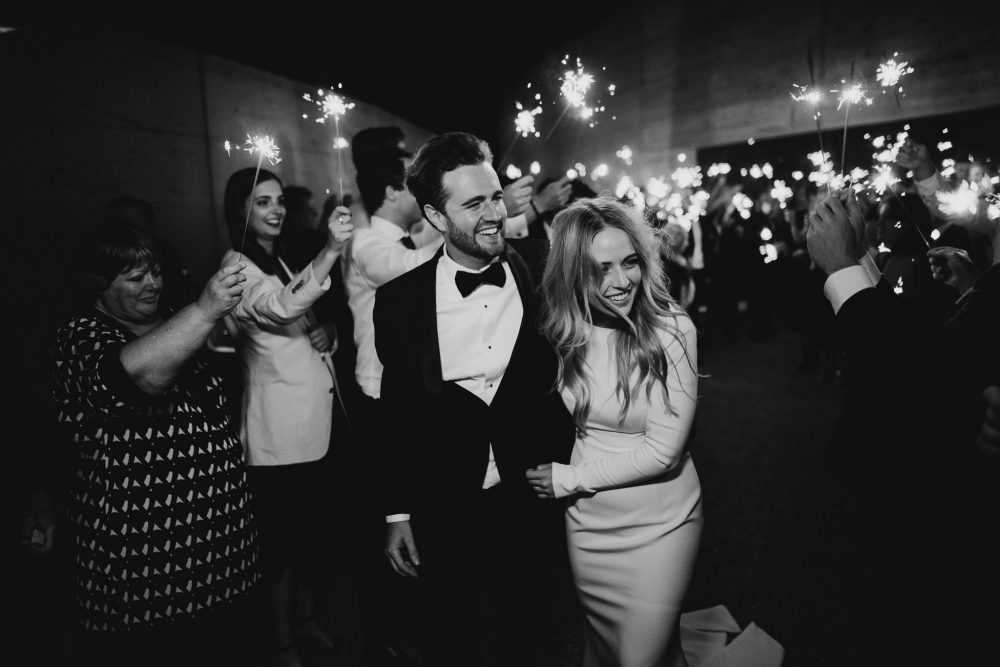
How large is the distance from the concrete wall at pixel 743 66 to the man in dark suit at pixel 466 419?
172 inches

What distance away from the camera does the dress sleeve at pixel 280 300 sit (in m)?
2.11

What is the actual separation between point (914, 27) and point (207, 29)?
8.78m

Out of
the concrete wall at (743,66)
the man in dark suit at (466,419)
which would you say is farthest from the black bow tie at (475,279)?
the concrete wall at (743,66)

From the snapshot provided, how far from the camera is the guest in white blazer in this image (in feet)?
7.73

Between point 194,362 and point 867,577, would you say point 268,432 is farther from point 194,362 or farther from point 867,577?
point 867,577

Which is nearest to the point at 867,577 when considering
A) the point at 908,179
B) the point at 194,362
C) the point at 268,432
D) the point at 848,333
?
the point at 848,333

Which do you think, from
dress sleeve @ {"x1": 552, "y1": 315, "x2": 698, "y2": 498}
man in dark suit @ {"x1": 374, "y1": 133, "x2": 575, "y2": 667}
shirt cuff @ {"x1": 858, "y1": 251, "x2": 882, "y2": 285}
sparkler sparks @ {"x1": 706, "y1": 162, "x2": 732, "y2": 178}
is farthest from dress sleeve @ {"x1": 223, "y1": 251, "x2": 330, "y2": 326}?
sparkler sparks @ {"x1": 706, "y1": 162, "x2": 732, "y2": 178}

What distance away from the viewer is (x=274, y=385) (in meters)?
2.37

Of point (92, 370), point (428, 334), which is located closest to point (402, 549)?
point (428, 334)

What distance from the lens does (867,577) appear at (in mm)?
2979

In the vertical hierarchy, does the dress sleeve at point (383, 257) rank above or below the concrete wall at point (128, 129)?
below

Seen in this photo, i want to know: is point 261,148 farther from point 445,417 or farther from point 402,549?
point 402,549

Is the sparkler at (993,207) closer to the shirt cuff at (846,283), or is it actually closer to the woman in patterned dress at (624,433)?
the shirt cuff at (846,283)

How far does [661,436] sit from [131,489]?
1.63 m
